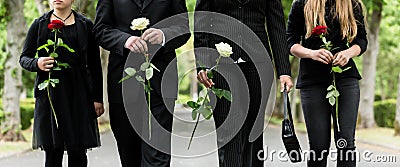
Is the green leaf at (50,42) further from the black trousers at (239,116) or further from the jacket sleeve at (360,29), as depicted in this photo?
the jacket sleeve at (360,29)

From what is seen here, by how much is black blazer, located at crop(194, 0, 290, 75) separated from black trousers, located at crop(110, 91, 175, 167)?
0.47 metres

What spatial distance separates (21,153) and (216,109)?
9946 millimetres

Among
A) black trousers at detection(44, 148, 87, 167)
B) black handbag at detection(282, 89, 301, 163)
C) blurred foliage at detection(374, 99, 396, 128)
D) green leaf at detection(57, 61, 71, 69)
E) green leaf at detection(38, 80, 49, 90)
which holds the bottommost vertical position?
blurred foliage at detection(374, 99, 396, 128)

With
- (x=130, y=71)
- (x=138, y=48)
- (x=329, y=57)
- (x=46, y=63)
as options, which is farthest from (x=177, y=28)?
(x=329, y=57)

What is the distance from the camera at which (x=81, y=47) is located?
5.87m

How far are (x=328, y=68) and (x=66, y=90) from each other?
215 cm

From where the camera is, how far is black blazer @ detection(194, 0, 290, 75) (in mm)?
5406

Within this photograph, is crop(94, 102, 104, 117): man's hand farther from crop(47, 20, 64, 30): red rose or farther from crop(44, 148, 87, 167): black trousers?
crop(47, 20, 64, 30): red rose

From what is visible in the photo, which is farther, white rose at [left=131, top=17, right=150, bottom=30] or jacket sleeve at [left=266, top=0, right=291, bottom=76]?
jacket sleeve at [left=266, top=0, right=291, bottom=76]

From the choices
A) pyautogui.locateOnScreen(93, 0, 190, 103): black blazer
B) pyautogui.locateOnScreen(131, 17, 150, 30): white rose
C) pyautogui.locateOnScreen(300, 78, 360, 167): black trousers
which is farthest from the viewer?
pyautogui.locateOnScreen(300, 78, 360, 167): black trousers

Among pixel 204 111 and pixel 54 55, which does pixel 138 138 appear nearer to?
pixel 204 111

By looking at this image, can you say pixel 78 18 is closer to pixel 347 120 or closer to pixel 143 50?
pixel 143 50

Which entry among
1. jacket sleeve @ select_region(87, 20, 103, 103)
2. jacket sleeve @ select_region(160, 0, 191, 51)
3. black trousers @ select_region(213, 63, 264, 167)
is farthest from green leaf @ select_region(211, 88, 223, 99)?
jacket sleeve @ select_region(87, 20, 103, 103)

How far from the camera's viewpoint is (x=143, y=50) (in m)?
5.14
